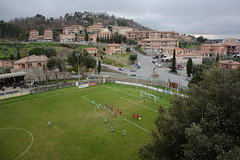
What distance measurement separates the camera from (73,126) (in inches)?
795

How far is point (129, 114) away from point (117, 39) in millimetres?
70912

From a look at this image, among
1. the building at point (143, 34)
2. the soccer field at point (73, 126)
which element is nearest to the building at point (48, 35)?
the building at point (143, 34)

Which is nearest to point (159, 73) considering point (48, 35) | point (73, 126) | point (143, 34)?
point (73, 126)

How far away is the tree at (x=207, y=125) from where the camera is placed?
673cm

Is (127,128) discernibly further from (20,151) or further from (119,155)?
(20,151)

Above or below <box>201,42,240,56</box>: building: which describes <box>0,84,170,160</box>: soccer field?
below

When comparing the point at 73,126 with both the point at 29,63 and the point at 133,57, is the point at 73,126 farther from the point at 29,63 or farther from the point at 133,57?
the point at 133,57

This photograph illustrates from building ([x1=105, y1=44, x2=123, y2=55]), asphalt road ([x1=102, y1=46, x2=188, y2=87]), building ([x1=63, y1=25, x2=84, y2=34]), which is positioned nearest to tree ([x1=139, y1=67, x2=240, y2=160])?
asphalt road ([x1=102, y1=46, x2=188, y2=87])

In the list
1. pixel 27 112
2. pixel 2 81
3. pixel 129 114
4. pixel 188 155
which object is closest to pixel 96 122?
pixel 129 114

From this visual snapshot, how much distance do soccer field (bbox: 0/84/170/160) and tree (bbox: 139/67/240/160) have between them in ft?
15.1

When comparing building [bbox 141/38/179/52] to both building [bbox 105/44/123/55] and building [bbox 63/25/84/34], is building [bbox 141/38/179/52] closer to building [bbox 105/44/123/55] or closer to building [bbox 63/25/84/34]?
building [bbox 105/44/123/55]

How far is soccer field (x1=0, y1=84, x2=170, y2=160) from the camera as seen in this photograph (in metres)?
15.3

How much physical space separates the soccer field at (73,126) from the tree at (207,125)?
4616mm

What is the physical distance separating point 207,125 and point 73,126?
16.5 m
